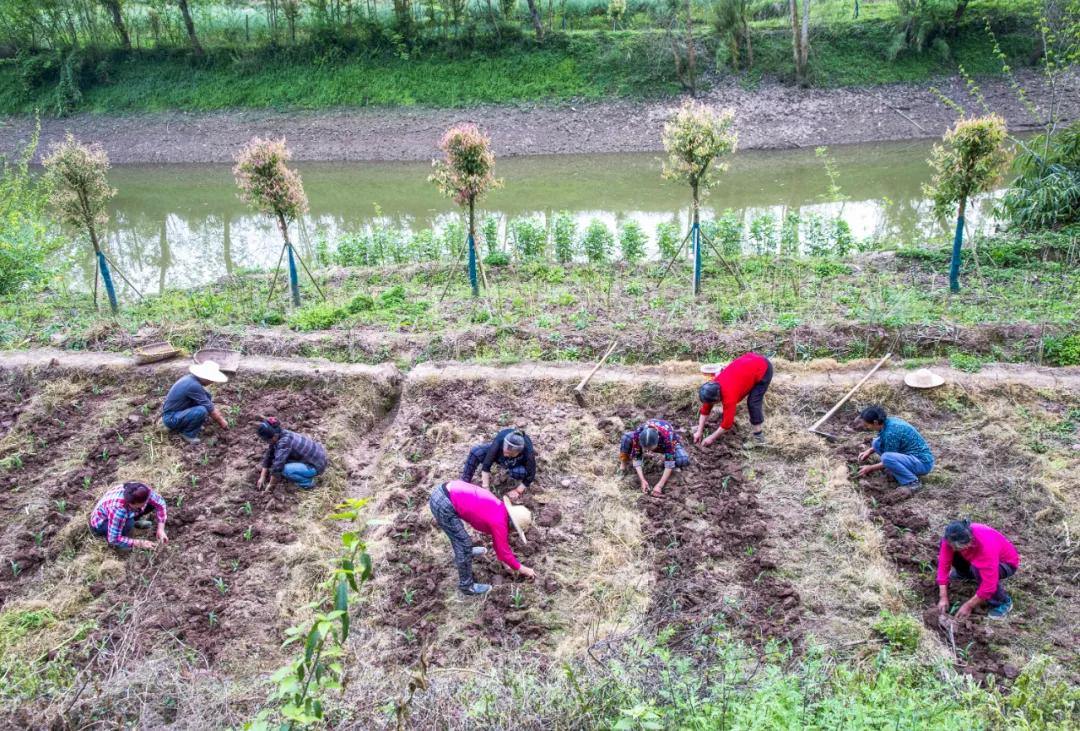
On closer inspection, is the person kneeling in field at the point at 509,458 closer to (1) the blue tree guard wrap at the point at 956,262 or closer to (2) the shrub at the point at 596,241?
(2) the shrub at the point at 596,241

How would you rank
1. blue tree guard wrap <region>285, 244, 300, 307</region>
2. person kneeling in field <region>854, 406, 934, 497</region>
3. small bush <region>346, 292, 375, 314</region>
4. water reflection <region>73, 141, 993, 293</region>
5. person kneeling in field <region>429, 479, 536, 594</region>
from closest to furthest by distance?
1. person kneeling in field <region>429, 479, 536, 594</region>
2. person kneeling in field <region>854, 406, 934, 497</region>
3. small bush <region>346, 292, 375, 314</region>
4. blue tree guard wrap <region>285, 244, 300, 307</region>
5. water reflection <region>73, 141, 993, 293</region>

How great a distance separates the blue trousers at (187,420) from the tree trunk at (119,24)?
2658 cm

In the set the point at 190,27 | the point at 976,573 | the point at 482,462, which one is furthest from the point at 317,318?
the point at 190,27

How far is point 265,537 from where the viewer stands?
6.41 metres

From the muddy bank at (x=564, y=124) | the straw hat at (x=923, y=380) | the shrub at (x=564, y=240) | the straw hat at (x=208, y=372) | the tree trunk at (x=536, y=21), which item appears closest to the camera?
the straw hat at (x=923, y=380)

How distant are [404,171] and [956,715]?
2055 cm

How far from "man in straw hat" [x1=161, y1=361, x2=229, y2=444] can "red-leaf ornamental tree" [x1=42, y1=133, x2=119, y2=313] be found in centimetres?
442

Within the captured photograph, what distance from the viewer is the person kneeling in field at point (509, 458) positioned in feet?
20.3

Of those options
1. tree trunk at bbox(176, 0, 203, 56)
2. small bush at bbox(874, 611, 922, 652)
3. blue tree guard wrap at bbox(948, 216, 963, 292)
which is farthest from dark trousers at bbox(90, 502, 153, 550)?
tree trunk at bbox(176, 0, 203, 56)

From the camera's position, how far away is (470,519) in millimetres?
5410

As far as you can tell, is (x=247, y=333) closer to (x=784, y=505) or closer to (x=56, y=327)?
(x=56, y=327)

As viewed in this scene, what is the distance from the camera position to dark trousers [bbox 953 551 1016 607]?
17.0 ft

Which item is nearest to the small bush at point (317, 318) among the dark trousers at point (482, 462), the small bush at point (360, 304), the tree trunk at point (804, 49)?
the small bush at point (360, 304)

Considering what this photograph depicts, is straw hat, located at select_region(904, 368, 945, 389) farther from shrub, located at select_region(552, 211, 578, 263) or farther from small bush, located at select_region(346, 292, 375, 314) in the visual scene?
small bush, located at select_region(346, 292, 375, 314)
